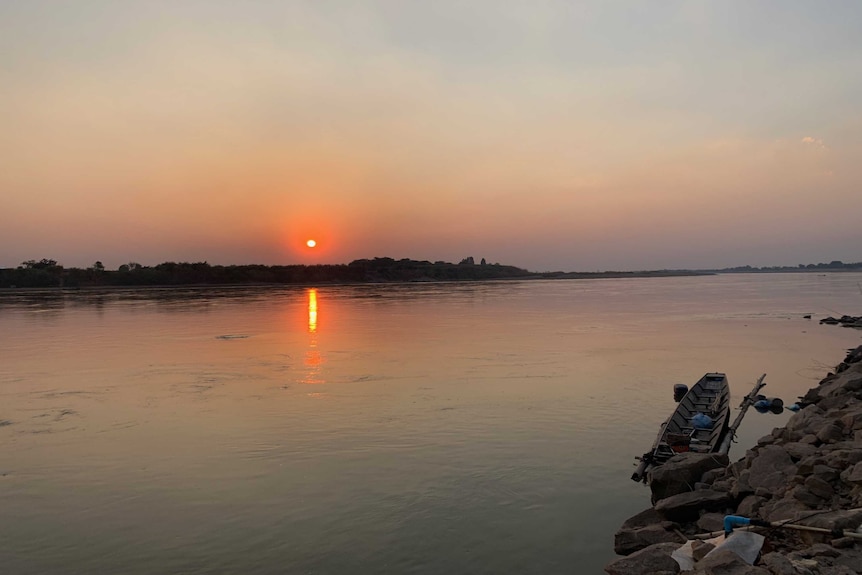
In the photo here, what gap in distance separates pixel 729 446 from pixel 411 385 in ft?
34.4

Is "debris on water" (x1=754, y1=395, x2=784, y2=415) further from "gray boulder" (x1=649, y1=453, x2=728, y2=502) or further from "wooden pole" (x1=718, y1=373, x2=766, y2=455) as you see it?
"gray boulder" (x1=649, y1=453, x2=728, y2=502)

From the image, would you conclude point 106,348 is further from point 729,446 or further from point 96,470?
point 729,446

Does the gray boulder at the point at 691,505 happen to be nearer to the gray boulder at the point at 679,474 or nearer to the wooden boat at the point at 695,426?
the gray boulder at the point at 679,474

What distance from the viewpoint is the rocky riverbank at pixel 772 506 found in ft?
21.5

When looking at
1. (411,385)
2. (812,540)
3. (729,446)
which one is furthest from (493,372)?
(812,540)

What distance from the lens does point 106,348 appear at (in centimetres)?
3198

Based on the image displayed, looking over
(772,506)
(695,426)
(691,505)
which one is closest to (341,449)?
(691,505)

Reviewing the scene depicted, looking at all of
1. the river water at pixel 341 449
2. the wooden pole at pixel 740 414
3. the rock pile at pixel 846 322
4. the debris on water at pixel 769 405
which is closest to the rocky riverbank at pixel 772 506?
the river water at pixel 341 449

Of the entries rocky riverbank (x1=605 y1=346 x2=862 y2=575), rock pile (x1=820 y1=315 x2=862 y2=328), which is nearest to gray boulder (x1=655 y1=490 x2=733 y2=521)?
rocky riverbank (x1=605 y1=346 x2=862 y2=575)

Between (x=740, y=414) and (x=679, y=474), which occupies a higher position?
(x=679, y=474)

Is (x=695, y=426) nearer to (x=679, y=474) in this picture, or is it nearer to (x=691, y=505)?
(x=679, y=474)

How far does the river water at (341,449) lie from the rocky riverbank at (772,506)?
0.74m

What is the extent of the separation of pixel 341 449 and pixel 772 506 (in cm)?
855

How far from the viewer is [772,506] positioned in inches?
334
